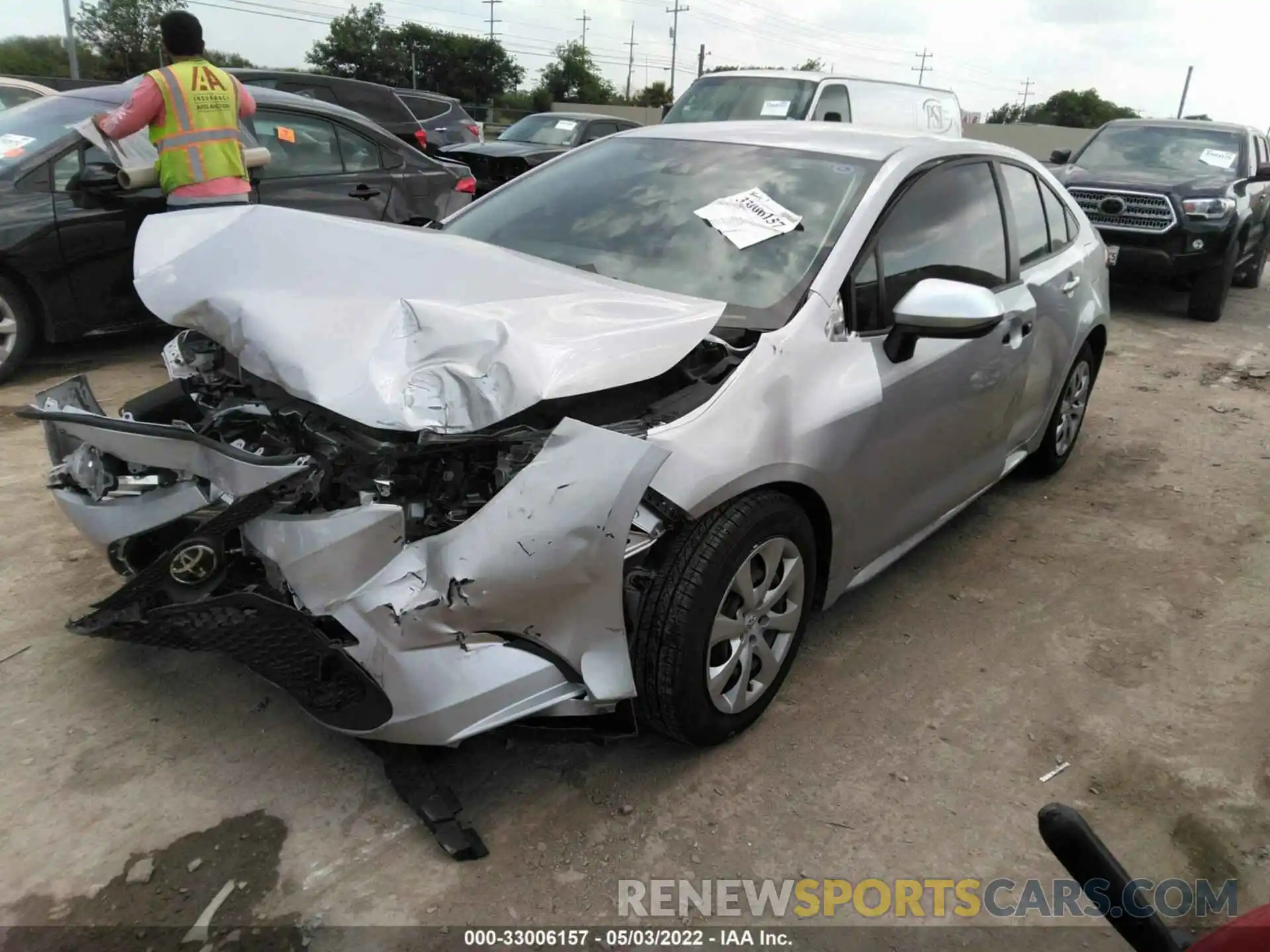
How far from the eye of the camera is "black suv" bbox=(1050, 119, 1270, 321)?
848cm

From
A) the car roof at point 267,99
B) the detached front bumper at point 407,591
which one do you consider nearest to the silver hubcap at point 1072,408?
the detached front bumper at point 407,591

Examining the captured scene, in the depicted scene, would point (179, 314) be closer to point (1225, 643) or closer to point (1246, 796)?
point (1246, 796)

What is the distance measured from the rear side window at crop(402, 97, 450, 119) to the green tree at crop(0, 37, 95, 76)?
34.1m

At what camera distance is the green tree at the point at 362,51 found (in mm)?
65000

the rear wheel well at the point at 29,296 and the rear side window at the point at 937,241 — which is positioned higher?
the rear side window at the point at 937,241

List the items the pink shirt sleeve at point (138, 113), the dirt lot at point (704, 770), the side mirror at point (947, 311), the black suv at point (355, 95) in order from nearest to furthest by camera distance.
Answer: the dirt lot at point (704, 770)
the side mirror at point (947, 311)
the pink shirt sleeve at point (138, 113)
the black suv at point (355, 95)

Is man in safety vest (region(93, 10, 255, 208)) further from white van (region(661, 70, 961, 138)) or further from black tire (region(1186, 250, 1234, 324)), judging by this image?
black tire (region(1186, 250, 1234, 324))

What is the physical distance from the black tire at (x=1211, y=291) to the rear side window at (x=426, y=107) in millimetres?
10413

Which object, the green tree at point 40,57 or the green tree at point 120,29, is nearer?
the green tree at point 40,57

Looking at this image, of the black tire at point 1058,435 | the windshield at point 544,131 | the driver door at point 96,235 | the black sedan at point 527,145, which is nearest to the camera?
the black tire at point 1058,435

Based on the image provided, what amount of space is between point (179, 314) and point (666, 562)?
4.87 ft

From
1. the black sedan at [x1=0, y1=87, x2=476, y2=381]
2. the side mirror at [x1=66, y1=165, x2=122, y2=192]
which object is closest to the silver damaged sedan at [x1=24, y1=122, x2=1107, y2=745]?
the black sedan at [x1=0, y1=87, x2=476, y2=381]

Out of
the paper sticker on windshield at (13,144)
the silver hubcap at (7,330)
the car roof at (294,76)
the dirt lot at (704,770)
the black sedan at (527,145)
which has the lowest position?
the dirt lot at (704,770)

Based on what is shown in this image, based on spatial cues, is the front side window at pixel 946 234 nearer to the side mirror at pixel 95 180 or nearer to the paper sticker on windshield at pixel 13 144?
the side mirror at pixel 95 180
